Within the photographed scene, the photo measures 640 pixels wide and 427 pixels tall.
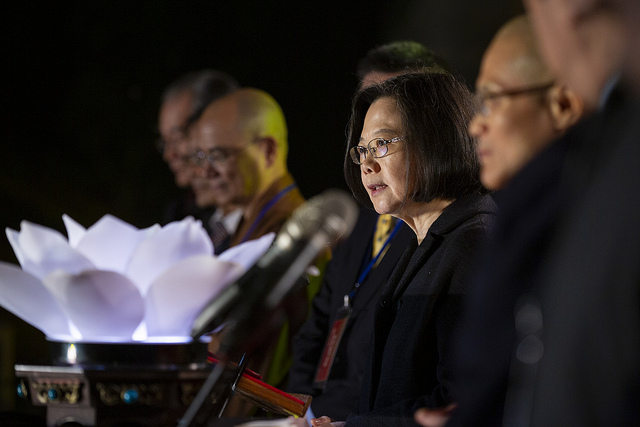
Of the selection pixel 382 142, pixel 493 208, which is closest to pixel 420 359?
pixel 493 208

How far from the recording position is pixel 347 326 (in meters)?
2.03

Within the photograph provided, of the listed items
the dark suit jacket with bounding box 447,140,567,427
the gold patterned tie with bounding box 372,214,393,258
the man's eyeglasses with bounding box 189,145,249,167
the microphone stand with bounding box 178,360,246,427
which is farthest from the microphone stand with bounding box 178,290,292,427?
the man's eyeglasses with bounding box 189,145,249,167

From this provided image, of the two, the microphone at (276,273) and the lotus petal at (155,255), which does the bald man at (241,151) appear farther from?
the microphone at (276,273)

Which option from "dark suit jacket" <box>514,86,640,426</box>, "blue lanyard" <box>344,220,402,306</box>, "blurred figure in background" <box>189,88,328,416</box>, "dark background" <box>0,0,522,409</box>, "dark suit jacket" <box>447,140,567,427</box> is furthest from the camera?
"dark background" <box>0,0,522,409</box>

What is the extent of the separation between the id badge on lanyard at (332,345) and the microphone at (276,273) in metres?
1.09

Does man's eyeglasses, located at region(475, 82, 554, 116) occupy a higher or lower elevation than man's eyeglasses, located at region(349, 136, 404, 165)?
higher

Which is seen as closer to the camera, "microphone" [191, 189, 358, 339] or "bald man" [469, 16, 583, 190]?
"microphone" [191, 189, 358, 339]

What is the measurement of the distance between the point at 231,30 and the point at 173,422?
3.24 meters

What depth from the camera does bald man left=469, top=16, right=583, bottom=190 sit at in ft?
3.18

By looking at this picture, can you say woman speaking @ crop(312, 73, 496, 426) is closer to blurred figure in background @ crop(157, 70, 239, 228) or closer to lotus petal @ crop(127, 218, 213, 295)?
lotus petal @ crop(127, 218, 213, 295)

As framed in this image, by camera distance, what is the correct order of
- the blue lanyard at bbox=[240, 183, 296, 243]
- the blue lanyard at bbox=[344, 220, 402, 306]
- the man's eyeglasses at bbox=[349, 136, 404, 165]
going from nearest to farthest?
the man's eyeglasses at bbox=[349, 136, 404, 165], the blue lanyard at bbox=[344, 220, 402, 306], the blue lanyard at bbox=[240, 183, 296, 243]

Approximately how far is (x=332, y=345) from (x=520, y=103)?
119 centimetres

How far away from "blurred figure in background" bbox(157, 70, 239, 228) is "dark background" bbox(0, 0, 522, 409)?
0.84ft

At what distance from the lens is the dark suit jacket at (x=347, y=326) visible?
76.6 inches
